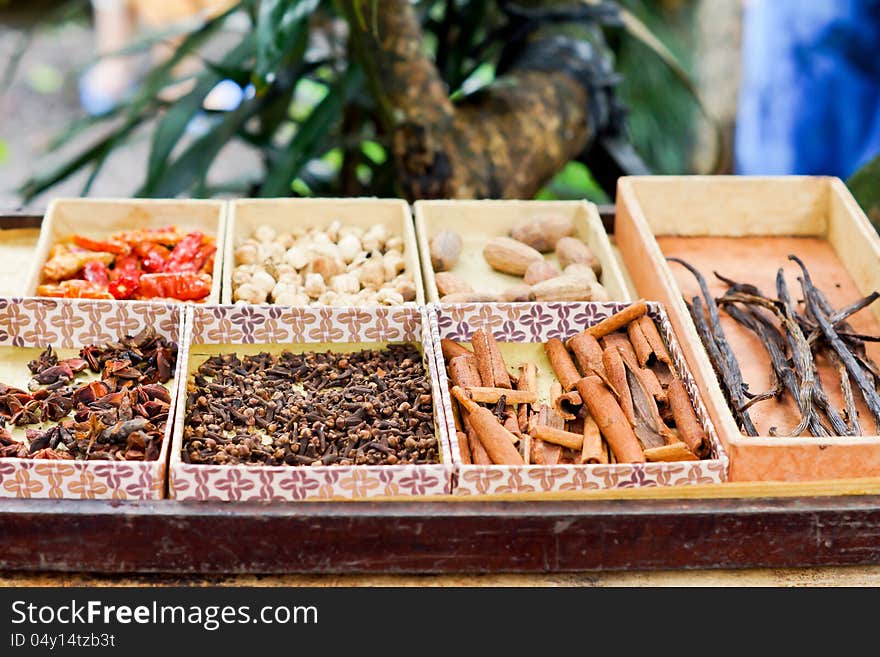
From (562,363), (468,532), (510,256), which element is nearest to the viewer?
(468,532)

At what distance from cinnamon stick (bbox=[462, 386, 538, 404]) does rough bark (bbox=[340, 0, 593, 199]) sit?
120 centimetres

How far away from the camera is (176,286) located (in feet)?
7.09

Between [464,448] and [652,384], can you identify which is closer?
[464,448]

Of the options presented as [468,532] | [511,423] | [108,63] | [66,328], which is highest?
[108,63]

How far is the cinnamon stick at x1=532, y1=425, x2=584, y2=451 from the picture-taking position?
176cm

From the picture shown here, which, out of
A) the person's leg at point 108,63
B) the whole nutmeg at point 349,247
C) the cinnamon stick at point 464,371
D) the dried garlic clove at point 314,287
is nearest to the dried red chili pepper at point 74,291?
the dried garlic clove at point 314,287

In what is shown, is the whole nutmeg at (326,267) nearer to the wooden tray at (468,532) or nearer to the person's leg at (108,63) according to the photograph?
the wooden tray at (468,532)

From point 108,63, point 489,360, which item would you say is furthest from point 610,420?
point 108,63

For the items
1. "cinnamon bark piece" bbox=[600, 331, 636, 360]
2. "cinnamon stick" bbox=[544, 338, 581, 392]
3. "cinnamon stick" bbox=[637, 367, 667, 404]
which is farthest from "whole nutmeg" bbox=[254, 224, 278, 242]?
"cinnamon stick" bbox=[637, 367, 667, 404]

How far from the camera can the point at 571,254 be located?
7.62 ft

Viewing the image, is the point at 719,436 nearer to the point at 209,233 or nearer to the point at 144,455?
the point at 144,455

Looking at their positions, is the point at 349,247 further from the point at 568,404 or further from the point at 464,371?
the point at 568,404

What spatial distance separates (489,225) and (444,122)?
1.96 ft

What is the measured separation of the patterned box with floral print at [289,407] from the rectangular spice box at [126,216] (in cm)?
42
